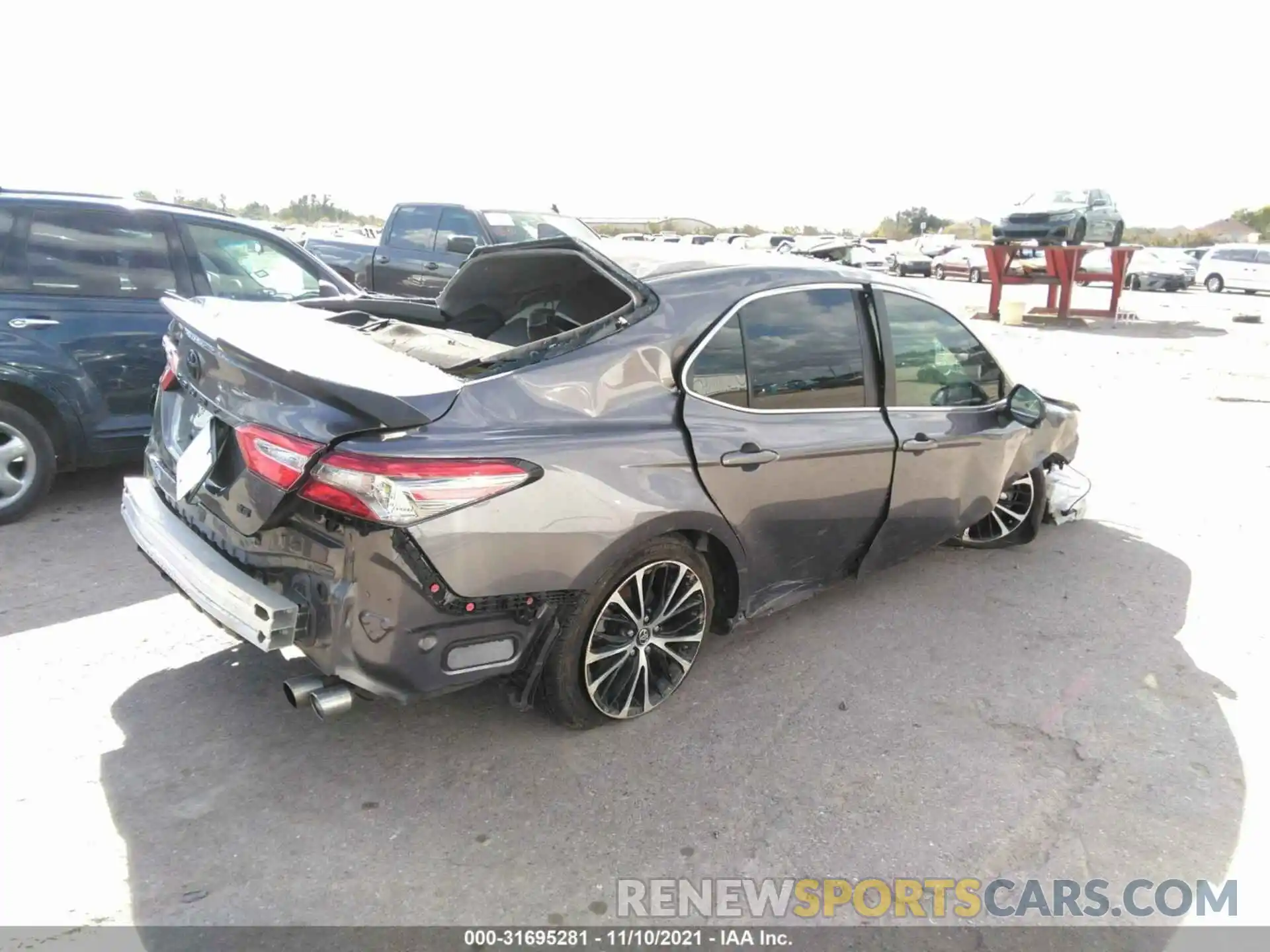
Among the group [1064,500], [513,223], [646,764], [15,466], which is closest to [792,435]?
[646,764]

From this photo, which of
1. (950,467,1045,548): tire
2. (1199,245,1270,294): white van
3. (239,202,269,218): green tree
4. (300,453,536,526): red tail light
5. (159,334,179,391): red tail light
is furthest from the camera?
(239,202,269,218): green tree

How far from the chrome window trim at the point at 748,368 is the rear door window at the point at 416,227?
A: 845cm

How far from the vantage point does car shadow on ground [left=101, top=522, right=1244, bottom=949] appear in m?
2.66

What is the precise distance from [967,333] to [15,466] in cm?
525

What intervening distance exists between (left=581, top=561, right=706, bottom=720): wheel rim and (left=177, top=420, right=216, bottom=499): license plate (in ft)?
4.69

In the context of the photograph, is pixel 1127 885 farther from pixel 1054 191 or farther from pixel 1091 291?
pixel 1091 291

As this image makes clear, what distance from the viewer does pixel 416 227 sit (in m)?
11.7

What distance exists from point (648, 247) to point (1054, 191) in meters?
19.5

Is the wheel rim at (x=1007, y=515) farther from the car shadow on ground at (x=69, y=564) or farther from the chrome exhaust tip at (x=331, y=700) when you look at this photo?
the car shadow on ground at (x=69, y=564)

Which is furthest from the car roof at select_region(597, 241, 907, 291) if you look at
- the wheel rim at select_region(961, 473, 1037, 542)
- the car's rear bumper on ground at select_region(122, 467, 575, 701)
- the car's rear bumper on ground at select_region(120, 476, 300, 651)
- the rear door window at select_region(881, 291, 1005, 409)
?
the wheel rim at select_region(961, 473, 1037, 542)

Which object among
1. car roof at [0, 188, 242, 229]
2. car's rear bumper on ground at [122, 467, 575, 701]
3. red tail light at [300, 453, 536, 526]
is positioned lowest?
car's rear bumper on ground at [122, 467, 575, 701]

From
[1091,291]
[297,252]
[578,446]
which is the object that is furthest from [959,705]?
[1091,291]

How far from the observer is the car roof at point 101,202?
5.14 metres

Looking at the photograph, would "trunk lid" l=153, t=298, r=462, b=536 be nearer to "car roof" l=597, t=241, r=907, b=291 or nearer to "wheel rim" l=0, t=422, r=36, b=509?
"car roof" l=597, t=241, r=907, b=291
